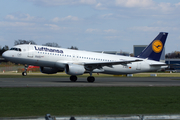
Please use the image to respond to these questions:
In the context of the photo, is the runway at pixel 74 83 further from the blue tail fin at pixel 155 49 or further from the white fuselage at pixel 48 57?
the blue tail fin at pixel 155 49

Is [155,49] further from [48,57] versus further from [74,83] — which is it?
[48,57]

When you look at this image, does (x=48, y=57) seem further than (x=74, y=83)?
Yes

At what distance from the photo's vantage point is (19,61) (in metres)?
34.1

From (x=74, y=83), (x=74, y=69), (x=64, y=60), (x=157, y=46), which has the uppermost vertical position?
(x=157, y=46)

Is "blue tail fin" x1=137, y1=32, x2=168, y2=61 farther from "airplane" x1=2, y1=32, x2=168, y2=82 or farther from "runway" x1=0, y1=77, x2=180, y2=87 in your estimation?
"runway" x1=0, y1=77, x2=180, y2=87

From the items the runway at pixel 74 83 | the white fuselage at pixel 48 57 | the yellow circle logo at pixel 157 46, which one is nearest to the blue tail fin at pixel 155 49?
the yellow circle logo at pixel 157 46

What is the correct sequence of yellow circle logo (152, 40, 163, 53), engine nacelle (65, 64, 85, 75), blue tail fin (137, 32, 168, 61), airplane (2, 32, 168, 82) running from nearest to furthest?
1. engine nacelle (65, 64, 85, 75)
2. airplane (2, 32, 168, 82)
3. blue tail fin (137, 32, 168, 61)
4. yellow circle logo (152, 40, 163, 53)

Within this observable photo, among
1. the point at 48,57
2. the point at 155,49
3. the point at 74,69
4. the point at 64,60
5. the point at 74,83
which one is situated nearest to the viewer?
the point at 74,83

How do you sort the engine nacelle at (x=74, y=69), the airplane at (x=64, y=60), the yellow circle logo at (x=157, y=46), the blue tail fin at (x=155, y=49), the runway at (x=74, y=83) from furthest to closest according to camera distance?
the yellow circle logo at (x=157, y=46) < the blue tail fin at (x=155, y=49) < the airplane at (x=64, y=60) < the engine nacelle at (x=74, y=69) < the runway at (x=74, y=83)

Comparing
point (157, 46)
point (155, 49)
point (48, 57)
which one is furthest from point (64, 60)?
point (157, 46)

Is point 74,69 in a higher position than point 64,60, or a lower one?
lower

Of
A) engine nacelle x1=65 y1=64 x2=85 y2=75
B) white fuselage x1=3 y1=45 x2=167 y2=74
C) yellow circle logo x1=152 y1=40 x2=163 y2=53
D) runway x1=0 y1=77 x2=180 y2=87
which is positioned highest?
yellow circle logo x1=152 y1=40 x2=163 y2=53

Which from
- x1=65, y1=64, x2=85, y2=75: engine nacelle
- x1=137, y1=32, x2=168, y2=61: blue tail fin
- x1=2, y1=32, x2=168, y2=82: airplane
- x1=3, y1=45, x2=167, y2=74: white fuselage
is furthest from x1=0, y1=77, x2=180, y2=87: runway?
x1=137, y1=32, x2=168, y2=61: blue tail fin

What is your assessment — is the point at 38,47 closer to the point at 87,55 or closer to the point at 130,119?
the point at 87,55
